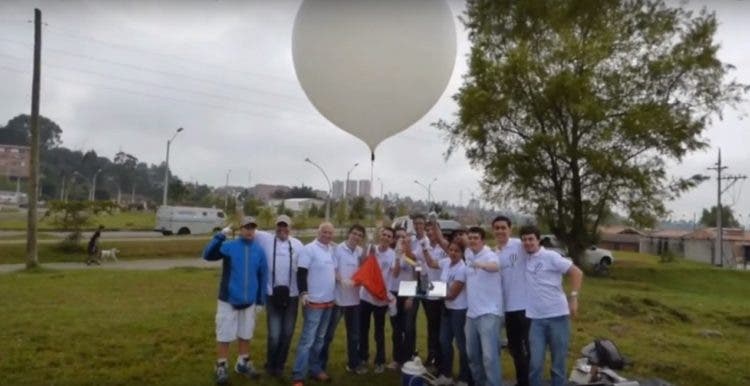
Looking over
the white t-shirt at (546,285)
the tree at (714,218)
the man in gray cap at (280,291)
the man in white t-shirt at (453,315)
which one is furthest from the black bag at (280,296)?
the tree at (714,218)

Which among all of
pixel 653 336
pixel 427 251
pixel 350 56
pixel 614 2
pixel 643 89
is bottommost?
pixel 653 336

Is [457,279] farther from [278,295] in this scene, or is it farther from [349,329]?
[278,295]

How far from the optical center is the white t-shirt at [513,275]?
4785 mm

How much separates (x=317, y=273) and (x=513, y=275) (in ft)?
5.63

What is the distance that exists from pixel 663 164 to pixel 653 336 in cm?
1398

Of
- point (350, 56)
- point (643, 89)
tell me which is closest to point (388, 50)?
point (350, 56)

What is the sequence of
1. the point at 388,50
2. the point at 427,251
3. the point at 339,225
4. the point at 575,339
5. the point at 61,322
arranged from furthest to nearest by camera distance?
the point at 339,225, the point at 575,339, the point at 61,322, the point at 427,251, the point at 388,50

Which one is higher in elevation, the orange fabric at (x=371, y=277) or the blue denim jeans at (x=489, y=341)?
the orange fabric at (x=371, y=277)

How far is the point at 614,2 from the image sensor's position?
812 inches

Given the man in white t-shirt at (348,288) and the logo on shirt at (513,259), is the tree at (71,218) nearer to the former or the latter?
the man in white t-shirt at (348,288)

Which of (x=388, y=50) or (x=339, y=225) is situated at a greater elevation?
(x=388, y=50)

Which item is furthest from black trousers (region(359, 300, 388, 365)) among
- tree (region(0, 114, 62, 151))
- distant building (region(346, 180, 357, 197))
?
tree (region(0, 114, 62, 151))

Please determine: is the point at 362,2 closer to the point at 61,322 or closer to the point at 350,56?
the point at 350,56

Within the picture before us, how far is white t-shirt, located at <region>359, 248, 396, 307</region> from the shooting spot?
18.5 ft
